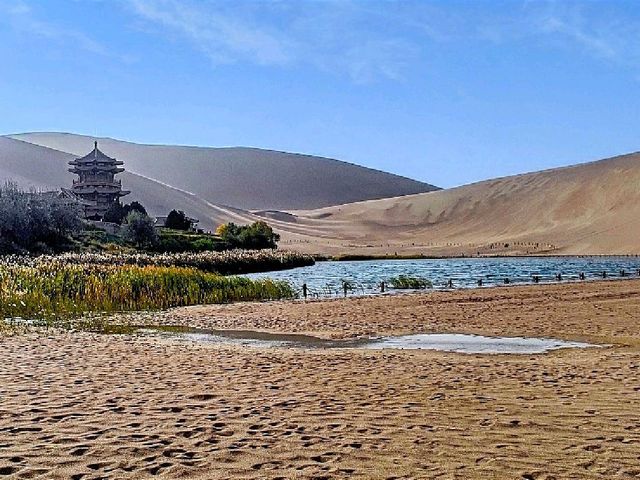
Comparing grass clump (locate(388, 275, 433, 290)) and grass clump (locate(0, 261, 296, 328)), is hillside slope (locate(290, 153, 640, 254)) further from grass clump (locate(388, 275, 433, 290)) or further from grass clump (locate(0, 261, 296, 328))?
grass clump (locate(0, 261, 296, 328))

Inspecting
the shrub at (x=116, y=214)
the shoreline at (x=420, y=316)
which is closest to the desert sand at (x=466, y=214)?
the shrub at (x=116, y=214)

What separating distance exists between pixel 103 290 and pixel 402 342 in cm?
1342

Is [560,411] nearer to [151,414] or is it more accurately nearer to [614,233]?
[151,414]

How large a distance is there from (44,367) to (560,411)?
7.45 m

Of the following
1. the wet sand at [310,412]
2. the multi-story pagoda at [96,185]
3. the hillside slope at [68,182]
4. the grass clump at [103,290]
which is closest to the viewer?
the wet sand at [310,412]

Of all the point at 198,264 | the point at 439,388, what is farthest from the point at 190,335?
the point at 198,264

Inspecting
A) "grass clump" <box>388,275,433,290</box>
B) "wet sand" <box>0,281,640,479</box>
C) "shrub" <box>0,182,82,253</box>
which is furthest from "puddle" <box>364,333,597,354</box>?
"shrub" <box>0,182,82,253</box>

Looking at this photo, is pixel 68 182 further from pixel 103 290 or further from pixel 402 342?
pixel 402 342

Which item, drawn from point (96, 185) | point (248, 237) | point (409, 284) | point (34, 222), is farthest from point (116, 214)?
point (409, 284)

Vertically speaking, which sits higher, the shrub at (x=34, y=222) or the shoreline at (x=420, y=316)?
the shrub at (x=34, y=222)

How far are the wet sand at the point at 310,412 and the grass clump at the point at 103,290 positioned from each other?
8.54m

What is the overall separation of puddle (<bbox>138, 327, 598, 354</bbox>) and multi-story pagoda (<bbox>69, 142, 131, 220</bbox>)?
69.4 meters

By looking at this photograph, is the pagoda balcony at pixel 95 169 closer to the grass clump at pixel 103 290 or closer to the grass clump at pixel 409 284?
the grass clump at pixel 409 284

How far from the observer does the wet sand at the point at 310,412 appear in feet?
21.2
